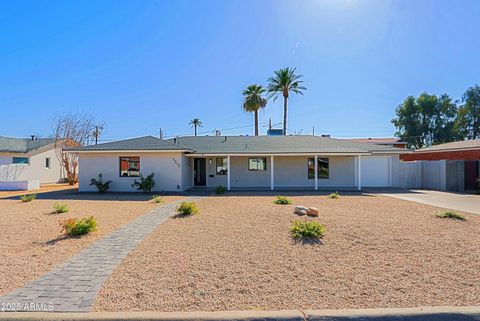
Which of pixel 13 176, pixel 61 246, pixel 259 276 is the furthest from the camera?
pixel 13 176

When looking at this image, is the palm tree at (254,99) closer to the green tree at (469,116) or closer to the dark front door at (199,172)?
the dark front door at (199,172)

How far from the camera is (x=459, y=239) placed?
19.0ft

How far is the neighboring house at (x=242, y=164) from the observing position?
15.7 m

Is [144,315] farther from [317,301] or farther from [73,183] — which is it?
[73,183]

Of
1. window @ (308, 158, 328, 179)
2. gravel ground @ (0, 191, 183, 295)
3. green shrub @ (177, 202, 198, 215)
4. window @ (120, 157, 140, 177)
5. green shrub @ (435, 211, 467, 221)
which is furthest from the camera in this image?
window @ (308, 158, 328, 179)

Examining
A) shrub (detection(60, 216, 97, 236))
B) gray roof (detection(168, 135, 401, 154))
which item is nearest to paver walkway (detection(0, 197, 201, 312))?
shrub (detection(60, 216, 97, 236))

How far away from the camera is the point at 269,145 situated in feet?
61.4

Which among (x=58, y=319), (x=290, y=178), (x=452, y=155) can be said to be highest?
(x=452, y=155)

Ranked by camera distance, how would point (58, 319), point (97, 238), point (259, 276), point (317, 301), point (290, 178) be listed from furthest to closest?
1. point (290, 178)
2. point (97, 238)
3. point (259, 276)
4. point (317, 301)
5. point (58, 319)

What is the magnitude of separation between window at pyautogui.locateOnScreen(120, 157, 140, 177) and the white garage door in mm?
15398

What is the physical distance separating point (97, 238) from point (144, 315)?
12.6 feet

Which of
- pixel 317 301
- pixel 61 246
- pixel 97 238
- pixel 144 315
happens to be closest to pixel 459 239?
pixel 317 301

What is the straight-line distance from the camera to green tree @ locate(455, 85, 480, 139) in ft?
109

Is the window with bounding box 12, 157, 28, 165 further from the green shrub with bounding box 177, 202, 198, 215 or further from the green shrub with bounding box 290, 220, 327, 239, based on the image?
the green shrub with bounding box 290, 220, 327, 239
